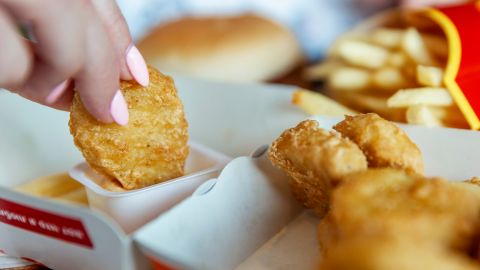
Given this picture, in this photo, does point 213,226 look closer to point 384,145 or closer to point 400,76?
point 384,145

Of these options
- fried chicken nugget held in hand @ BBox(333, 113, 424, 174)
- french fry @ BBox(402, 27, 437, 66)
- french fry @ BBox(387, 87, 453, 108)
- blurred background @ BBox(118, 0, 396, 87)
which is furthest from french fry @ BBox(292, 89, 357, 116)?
blurred background @ BBox(118, 0, 396, 87)

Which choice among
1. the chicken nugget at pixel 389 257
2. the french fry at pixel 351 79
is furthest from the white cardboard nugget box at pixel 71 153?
the chicken nugget at pixel 389 257

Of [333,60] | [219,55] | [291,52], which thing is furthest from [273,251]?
[291,52]

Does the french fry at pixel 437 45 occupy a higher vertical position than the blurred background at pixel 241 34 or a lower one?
higher

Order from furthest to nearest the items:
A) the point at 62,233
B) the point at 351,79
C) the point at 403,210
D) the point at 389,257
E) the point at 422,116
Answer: the point at 351,79 → the point at 422,116 → the point at 62,233 → the point at 403,210 → the point at 389,257

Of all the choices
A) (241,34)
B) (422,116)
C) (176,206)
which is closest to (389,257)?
(176,206)

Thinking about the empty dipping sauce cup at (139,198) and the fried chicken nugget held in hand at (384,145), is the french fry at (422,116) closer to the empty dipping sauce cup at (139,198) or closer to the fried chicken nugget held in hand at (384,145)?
the fried chicken nugget held in hand at (384,145)
